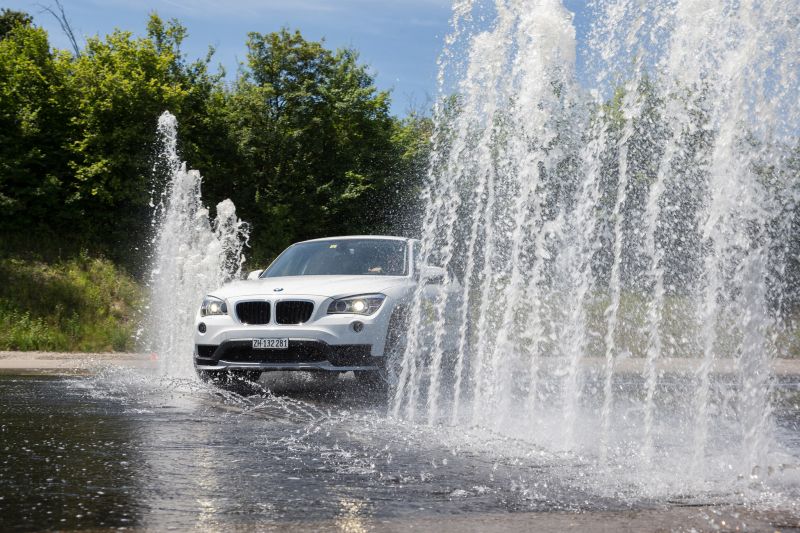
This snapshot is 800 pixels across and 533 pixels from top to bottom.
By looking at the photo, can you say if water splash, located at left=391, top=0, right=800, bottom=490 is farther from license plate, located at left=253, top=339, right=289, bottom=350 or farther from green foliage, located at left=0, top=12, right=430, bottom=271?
green foliage, located at left=0, top=12, right=430, bottom=271

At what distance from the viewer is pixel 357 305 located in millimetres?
9711

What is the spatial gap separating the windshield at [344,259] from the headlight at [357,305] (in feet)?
3.41

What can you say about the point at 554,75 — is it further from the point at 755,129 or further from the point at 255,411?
the point at 255,411

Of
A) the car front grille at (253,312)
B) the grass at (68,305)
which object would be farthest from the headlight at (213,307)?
the grass at (68,305)

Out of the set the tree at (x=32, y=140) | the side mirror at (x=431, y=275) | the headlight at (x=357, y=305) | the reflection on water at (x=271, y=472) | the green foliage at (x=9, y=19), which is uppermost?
the green foliage at (x=9, y=19)

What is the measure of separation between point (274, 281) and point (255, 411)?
225cm

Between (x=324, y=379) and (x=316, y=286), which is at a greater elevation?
(x=316, y=286)

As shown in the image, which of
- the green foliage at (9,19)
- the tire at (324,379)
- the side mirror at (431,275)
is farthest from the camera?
the green foliage at (9,19)

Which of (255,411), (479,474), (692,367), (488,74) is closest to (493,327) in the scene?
(692,367)

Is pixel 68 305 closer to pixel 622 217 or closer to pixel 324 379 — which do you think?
pixel 324 379

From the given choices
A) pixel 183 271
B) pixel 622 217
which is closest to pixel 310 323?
pixel 622 217

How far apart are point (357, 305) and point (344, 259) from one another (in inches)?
70.6

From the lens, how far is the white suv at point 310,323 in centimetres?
955

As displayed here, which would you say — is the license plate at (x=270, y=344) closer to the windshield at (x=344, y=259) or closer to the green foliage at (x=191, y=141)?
the windshield at (x=344, y=259)
